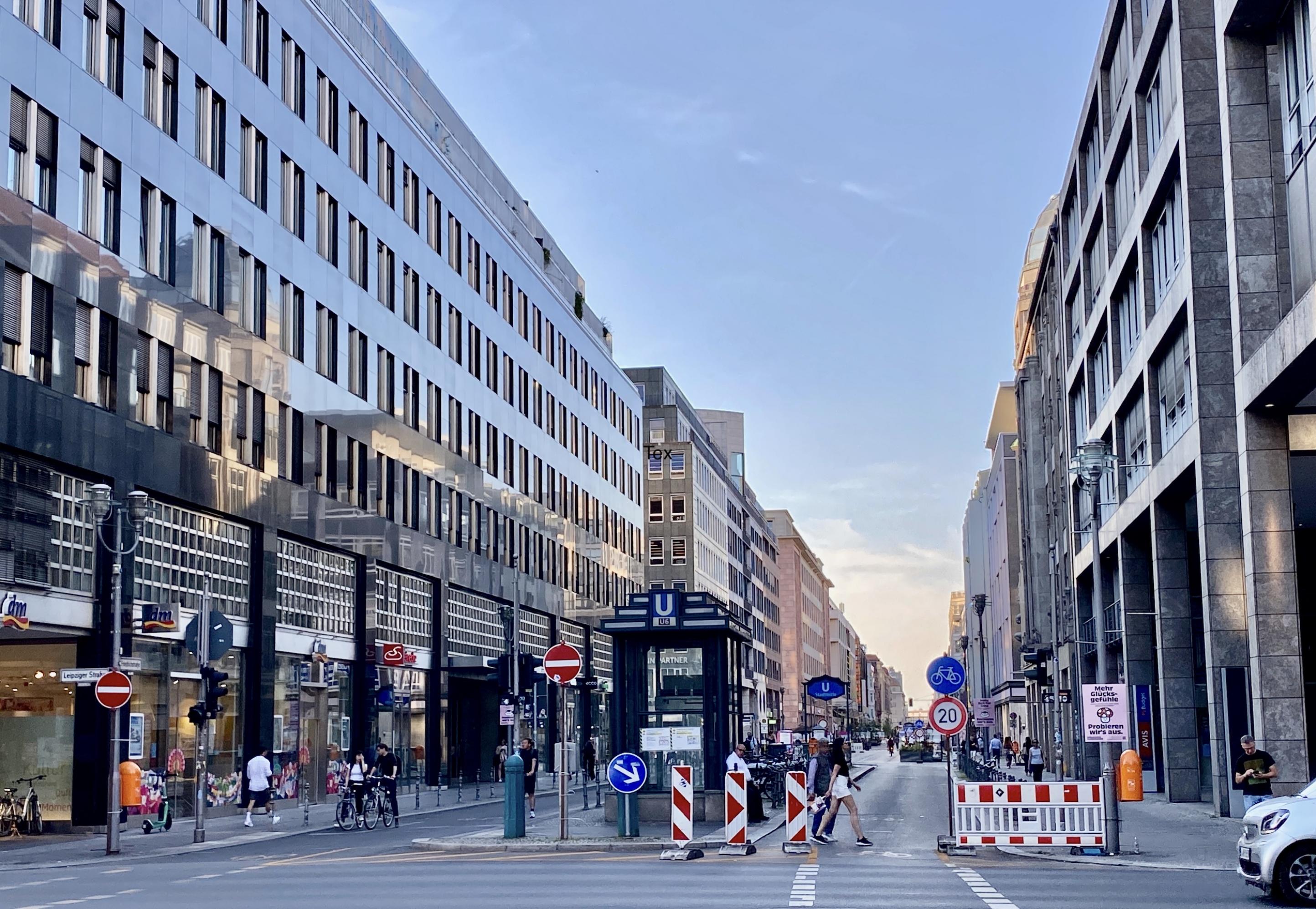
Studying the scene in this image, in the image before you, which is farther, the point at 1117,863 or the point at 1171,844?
the point at 1171,844

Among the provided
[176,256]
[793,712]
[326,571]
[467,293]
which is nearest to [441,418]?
[467,293]

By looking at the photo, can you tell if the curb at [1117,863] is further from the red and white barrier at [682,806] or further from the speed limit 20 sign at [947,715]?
the red and white barrier at [682,806]

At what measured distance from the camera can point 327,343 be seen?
47.6 meters

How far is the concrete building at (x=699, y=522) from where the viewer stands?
112m

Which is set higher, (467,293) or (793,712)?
(467,293)

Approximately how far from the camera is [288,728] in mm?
43906

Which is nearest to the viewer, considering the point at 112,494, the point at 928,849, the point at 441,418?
the point at 928,849

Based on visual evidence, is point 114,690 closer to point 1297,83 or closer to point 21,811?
point 21,811

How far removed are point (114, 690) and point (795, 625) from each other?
150191mm

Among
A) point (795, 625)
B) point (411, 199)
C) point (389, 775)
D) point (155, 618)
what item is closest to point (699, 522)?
point (411, 199)

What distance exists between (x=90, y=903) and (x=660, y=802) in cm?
1383

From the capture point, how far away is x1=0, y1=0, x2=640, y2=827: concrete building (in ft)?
108

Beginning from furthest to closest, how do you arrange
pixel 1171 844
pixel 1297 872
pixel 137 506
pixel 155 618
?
pixel 155 618 → pixel 137 506 → pixel 1171 844 → pixel 1297 872

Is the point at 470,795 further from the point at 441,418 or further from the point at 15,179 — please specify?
the point at 15,179
